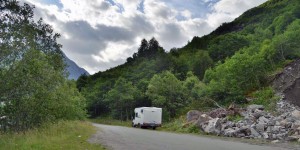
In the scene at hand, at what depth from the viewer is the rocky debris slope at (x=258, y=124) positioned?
28562mm

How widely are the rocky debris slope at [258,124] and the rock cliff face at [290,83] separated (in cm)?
160

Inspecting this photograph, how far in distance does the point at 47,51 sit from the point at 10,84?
1289cm

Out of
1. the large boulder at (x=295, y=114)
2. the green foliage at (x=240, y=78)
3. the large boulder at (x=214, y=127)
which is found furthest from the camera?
the green foliage at (x=240, y=78)

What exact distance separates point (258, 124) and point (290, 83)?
1469cm

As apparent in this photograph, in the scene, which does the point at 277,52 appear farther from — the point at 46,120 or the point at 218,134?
the point at 46,120

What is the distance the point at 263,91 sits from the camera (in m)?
45.2

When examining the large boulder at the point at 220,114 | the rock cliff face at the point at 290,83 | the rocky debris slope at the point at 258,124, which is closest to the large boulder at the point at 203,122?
the rocky debris slope at the point at 258,124

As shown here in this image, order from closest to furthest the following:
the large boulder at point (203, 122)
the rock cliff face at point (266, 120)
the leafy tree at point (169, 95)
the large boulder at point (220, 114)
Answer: the rock cliff face at point (266, 120)
the large boulder at point (203, 122)
the large boulder at point (220, 114)
the leafy tree at point (169, 95)

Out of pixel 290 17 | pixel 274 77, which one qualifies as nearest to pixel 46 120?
pixel 274 77

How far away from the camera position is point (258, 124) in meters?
31.3

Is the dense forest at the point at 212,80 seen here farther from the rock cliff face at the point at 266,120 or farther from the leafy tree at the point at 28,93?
the leafy tree at the point at 28,93

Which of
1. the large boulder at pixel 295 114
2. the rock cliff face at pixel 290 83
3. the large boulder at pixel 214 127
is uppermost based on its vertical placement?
the rock cliff face at pixel 290 83

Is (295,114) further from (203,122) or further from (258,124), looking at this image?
(203,122)

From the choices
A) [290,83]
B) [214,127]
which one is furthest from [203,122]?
[290,83]
